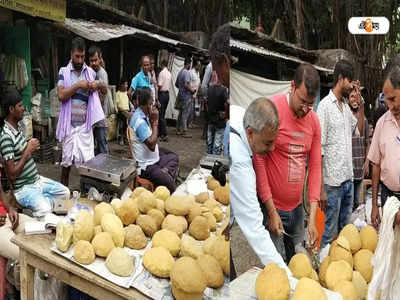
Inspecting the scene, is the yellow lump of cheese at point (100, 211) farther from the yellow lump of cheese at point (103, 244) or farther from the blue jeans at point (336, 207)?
the blue jeans at point (336, 207)

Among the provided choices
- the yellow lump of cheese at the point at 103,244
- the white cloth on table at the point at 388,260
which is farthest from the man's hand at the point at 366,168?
the yellow lump of cheese at the point at 103,244

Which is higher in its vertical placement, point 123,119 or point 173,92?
point 173,92

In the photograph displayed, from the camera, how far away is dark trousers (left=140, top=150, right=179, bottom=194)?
2374mm

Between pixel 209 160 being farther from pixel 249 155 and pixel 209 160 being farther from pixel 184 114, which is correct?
pixel 249 155

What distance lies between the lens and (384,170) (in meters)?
2.03

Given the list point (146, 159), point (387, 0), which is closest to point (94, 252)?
point (146, 159)

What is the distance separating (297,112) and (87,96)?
1392 millimetres

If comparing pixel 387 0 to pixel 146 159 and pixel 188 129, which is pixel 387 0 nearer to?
pixel 188 129

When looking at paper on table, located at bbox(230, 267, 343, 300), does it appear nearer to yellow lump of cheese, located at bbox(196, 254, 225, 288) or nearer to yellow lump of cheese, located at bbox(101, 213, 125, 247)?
yellow lump of cheese, located at bbox(196, 254, 225, 288)

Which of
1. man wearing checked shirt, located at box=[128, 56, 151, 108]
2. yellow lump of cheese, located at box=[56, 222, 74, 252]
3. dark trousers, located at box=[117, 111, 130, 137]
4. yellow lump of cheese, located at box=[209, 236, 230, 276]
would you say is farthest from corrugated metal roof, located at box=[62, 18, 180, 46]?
yellow lump of cheese, located at box=[209, 236, 230, 276]

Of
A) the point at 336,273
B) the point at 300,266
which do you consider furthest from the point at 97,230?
the point at 336,273

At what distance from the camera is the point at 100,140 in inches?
100

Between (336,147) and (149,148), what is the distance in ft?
3.35

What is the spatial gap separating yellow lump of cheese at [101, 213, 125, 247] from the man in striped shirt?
0.57 m
